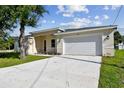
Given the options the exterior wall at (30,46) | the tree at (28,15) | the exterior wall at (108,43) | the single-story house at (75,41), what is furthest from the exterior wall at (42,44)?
the exterior wall at (108,43)

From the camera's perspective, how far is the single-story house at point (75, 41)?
1494 cm

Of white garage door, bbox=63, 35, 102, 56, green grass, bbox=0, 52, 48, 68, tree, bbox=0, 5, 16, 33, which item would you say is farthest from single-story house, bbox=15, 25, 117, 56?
tree, bbox=0, 5, 16, 33

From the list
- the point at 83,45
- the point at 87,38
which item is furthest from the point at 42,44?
the point at 87,38

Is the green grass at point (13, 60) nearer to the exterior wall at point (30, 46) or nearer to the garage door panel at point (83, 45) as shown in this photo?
the garage door panel at point (83, 45)

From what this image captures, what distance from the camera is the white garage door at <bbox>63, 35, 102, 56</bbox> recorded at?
1564 cm

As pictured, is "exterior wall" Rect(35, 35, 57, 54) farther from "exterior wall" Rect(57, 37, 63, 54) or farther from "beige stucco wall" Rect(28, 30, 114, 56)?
"exterior wall" Rect(57, 37, 63, 54)

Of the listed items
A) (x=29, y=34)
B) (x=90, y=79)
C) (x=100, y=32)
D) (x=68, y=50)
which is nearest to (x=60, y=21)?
(x=29, y=34)

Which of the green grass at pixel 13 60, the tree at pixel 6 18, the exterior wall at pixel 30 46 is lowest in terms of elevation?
the green grass at pixel 13 60

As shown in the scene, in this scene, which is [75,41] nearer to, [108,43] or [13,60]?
[108,43]

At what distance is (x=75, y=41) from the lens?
1730 centimetres

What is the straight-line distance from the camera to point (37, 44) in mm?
21734

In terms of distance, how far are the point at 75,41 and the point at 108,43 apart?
390 cm
